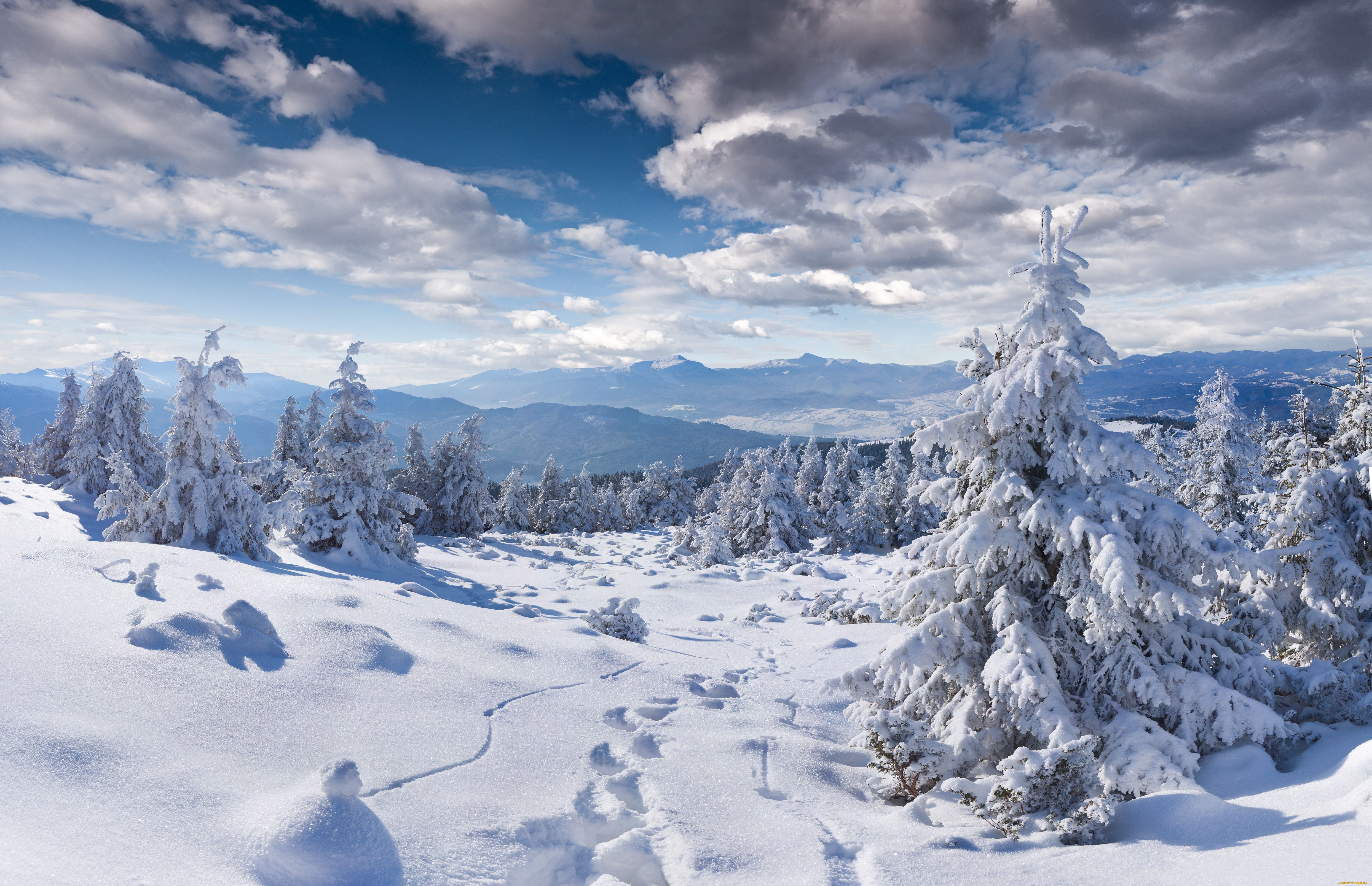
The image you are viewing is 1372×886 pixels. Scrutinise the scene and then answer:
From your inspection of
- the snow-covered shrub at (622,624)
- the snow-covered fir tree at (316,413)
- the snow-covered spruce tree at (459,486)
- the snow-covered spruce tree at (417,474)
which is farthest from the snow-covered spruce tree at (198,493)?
the snow-covered spruce tree at (417,474)

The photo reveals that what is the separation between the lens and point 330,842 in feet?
14.3

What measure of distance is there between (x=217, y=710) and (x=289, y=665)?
1.30 metres

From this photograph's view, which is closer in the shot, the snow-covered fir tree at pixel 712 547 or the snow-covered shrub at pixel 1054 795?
the snow-covered shrub at pixel 1054 795

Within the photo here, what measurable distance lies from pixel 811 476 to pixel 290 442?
46.5 m

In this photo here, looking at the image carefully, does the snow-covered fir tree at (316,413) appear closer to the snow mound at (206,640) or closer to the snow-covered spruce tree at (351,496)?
the snow-covered spruce tree at (351,496)

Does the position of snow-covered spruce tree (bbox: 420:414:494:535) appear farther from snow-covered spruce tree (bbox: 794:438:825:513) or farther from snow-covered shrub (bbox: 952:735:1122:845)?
snow-covered shrub (bbox: 952:735:1122:845)

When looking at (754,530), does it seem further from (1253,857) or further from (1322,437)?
(1253,857)

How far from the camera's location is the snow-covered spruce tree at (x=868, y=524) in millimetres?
46438

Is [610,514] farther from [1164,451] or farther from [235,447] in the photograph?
[1164,451]

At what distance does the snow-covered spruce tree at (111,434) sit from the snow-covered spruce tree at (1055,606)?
119ft

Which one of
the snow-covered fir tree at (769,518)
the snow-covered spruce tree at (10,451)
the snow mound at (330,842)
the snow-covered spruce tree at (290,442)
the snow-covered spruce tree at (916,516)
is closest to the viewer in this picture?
the snow mound at (330,842)

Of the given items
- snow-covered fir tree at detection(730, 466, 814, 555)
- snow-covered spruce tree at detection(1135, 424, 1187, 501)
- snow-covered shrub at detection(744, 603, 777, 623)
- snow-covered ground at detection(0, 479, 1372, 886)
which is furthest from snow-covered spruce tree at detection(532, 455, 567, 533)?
snow-covered ground at detection(0, 479, 1372, 886)

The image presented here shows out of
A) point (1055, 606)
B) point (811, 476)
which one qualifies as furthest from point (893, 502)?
point (1055, 606)

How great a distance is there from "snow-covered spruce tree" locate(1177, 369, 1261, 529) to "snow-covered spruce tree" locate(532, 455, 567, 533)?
4676cm
